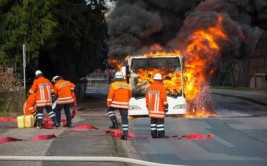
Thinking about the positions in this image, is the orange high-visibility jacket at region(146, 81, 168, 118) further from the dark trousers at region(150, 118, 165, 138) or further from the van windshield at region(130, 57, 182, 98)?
the van windshield at region(130, 57, 182, 98)

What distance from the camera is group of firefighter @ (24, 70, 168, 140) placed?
1447cm

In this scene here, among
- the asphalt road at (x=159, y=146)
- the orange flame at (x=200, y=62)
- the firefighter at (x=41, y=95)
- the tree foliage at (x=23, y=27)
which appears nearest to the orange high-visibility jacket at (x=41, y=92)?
the firefighter at (x=41, y=95)

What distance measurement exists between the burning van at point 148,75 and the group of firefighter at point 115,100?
175 inches

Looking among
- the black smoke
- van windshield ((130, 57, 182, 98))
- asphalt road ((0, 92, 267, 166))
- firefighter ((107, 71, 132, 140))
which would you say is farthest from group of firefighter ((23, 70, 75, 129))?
the black smoke

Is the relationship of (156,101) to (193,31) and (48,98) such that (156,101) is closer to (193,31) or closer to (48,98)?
(48,98)

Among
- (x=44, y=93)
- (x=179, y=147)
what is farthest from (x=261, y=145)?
(x=44, y=93)

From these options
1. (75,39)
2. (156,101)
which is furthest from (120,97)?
(75,39)

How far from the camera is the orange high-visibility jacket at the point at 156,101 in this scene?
47.4 feet

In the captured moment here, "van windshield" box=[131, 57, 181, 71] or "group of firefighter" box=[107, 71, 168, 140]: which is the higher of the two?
"van windshield" box=[131, 57, 181, 71]

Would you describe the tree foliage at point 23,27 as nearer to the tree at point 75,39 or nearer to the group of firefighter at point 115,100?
the tree at point 75,39

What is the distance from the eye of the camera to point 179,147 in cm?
1306

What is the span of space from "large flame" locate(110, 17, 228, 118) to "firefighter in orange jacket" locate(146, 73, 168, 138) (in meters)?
7.26

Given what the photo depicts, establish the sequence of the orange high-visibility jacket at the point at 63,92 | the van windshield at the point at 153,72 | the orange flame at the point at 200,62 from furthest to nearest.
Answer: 1. the orange flame at the point at 200,62
2. the van windshield at the point at 153,72
3. the orange high-visibility jacket at the point at 63,92

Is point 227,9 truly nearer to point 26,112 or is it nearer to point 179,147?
point 26,112
